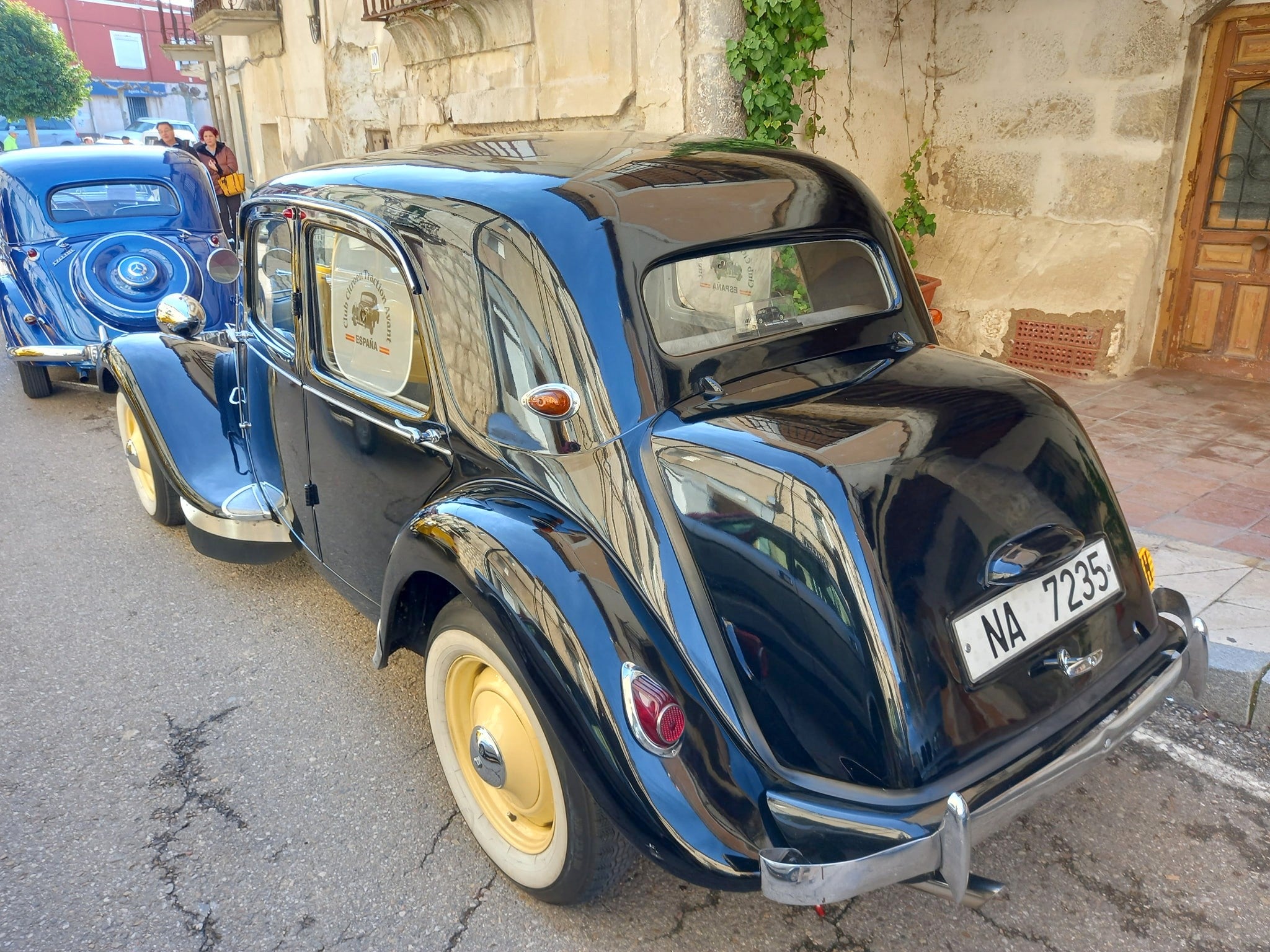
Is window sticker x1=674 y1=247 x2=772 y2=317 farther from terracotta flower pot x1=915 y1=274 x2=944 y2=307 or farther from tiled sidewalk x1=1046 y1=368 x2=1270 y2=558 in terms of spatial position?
terracotta flower pot x1=915 y1=274 x2=944 y2=307

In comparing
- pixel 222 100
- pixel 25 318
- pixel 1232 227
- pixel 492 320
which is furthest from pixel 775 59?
pixel 222 100

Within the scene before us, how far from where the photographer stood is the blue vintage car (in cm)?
617

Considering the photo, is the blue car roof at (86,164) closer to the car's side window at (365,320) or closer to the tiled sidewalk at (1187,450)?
the car's side window at (365,320)

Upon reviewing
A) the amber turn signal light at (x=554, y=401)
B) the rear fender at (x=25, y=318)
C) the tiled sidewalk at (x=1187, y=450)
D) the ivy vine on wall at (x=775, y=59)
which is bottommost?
the tiled sidewalk at (x=1187, y=450)

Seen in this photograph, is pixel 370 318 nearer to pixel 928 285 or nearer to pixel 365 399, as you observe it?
pixel 365 399

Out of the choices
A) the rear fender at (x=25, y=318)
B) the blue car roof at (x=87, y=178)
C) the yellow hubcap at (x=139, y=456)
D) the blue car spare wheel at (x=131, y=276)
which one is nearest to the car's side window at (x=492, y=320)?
the yellow hubcap at (x=139, y=456)

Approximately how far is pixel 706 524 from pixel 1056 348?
194 inches

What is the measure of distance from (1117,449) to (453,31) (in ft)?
21.0

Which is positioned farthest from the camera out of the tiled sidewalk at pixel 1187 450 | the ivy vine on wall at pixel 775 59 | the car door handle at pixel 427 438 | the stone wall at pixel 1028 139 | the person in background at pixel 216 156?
the person in background at pixel 216 156

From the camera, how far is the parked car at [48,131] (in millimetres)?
35781

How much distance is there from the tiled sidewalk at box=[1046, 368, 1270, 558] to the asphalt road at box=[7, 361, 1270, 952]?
50.2 inches

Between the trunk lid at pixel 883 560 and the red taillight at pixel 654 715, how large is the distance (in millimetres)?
156

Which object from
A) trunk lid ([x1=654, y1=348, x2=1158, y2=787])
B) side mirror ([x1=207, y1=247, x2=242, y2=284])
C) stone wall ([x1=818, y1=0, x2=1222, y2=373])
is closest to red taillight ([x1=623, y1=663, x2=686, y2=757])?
trunk lid ([x1=654, y1=348, x2=1158, y2=787])

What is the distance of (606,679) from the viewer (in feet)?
5.91
